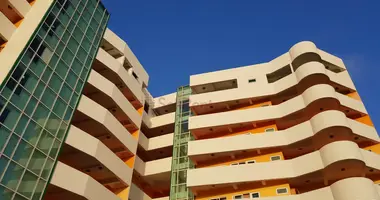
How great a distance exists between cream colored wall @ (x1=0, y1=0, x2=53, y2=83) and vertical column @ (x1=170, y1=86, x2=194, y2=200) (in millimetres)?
17194

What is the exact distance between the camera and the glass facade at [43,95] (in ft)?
66.8

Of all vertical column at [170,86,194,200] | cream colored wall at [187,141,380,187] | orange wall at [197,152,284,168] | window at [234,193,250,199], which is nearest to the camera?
cream colored wall at [187,141,380,187]

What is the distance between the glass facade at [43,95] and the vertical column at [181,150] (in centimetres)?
1174

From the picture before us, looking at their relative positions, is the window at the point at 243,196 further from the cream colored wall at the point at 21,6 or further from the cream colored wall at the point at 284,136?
the cream colored wall at the point at 21,6

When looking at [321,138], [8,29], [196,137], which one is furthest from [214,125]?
[8,29]

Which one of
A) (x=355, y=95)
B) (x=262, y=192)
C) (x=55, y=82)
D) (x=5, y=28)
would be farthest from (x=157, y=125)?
(x=355, y=95)

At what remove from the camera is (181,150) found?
3525 cm

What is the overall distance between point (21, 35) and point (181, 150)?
1783 centimetres

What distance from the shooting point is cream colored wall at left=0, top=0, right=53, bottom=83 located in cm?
2250

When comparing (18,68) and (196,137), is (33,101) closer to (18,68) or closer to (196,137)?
(18,68)

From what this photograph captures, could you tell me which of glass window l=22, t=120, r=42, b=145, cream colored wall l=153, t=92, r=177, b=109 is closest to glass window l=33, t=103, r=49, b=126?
glass window l=22, t=120, r=42, b=145

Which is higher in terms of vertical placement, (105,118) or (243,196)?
(105,118)

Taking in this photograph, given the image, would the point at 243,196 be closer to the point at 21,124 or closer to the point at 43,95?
the point at 43,95

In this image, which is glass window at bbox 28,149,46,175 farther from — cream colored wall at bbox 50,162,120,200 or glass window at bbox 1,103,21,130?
glass window at bbox 1,103,21,130
